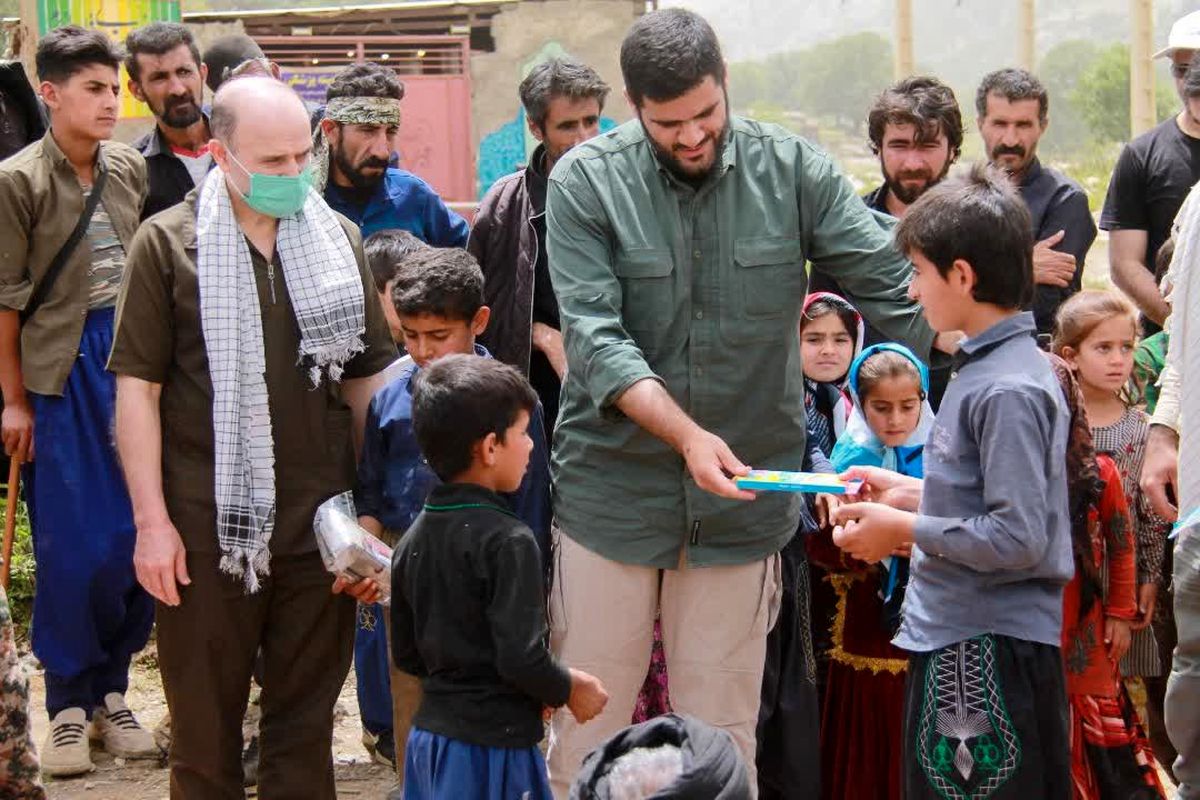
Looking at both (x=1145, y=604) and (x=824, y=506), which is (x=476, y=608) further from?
(x=1145, y=604)

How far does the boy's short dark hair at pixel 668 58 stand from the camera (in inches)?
144

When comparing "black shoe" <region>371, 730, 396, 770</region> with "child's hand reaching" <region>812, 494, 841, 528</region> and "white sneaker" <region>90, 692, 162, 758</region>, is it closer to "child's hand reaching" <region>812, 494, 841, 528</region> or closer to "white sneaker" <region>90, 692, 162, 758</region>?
"white sneaker" <region>90, 692, 162, 758</region>

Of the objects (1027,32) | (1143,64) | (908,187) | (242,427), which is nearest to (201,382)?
(242,427)

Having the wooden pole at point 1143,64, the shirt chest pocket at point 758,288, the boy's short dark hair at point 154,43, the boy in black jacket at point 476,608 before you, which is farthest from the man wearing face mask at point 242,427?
the wooden pole at point 1143,64

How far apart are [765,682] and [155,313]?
6.79 ft

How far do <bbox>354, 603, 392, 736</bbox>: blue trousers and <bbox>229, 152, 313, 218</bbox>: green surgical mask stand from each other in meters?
1.44

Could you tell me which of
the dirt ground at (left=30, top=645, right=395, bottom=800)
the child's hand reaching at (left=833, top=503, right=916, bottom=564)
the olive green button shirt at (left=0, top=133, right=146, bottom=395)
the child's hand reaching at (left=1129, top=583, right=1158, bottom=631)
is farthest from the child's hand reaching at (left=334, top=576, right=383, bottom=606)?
the child's hand reaching at (left=1129, top=583, right=1158, bottom=631)

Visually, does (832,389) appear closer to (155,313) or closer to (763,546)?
(763,546)

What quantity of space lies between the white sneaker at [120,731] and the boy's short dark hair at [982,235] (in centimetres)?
355

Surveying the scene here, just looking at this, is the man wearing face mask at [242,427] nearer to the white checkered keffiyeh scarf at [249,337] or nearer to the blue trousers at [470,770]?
the white checkered keffiyeh scarf at [249,337]

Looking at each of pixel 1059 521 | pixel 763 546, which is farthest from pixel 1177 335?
pixel 763 546

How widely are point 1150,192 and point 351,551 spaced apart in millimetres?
3893

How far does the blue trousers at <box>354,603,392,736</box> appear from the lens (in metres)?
4.99

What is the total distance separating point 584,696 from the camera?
3.49 m
